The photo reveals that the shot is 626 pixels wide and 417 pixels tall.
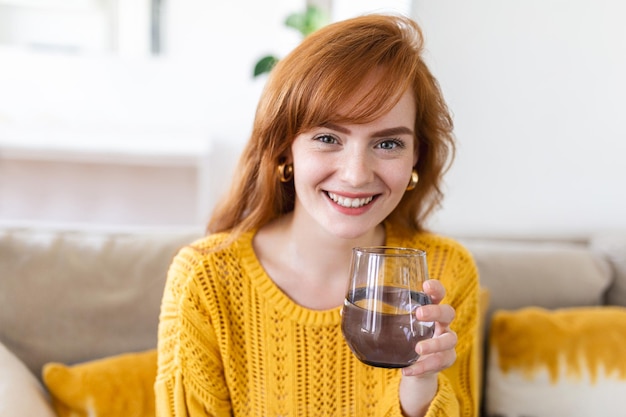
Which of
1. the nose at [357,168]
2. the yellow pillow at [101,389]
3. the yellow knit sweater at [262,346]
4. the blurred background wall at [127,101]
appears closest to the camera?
the nose at [357,168]

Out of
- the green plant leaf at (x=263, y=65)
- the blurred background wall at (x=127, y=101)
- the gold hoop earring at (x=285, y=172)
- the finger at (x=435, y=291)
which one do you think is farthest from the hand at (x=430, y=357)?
the blurred background wall at (x=127, y=101)

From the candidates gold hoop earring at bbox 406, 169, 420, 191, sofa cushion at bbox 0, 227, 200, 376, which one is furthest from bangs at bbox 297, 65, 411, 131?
sofa cushion at bbox 0, 227, 200, 376

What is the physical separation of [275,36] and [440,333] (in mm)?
3671

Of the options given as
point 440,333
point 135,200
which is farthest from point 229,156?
point 440,333

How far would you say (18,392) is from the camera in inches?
48.9

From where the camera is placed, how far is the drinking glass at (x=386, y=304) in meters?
0.83

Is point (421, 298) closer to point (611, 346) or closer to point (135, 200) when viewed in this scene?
point (611, 346)

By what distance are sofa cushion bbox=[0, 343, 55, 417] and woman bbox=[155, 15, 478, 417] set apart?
0.25 meters

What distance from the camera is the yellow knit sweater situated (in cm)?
126

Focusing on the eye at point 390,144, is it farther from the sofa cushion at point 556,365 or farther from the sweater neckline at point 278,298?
the sofa cushion at point 556,365

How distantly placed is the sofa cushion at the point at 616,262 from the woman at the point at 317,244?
0.77 metres

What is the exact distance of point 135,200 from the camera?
4.35 metres

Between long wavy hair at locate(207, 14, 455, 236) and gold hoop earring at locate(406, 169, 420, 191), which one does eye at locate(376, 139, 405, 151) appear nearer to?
long wavy hair at locate(207, 14, 455, 236)

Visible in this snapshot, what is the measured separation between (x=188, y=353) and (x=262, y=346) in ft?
0.51
